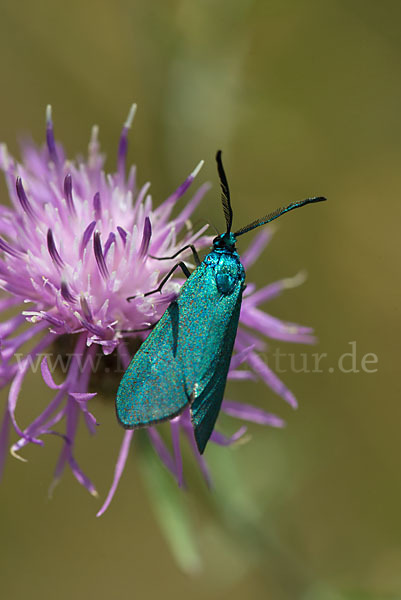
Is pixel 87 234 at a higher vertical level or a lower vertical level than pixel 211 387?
higher

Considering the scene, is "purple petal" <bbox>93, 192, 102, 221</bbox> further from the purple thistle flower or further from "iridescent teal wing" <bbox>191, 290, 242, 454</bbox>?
"iridescent teal wing" <bbox>191, 290, 242, 454</bbox>

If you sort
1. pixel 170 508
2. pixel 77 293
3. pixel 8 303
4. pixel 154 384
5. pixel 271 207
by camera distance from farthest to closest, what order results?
pixel 271 207 < pixel 170 508 < pixel 8 303 < pixel 77 293 < pixel 154 384

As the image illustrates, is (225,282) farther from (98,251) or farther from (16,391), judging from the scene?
(16,391)

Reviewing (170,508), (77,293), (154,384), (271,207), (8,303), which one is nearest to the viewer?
(154,384)

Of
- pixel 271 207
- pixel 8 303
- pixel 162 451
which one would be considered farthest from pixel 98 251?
pixel 271 207

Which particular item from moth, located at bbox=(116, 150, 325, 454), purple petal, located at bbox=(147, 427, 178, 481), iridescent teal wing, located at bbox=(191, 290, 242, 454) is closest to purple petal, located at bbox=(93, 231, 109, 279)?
moth, located at bbox=(116, 150, 325, 454)

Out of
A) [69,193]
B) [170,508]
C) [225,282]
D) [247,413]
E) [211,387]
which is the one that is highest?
[69,193]

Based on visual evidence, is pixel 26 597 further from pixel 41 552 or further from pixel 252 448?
pixel 252 448
